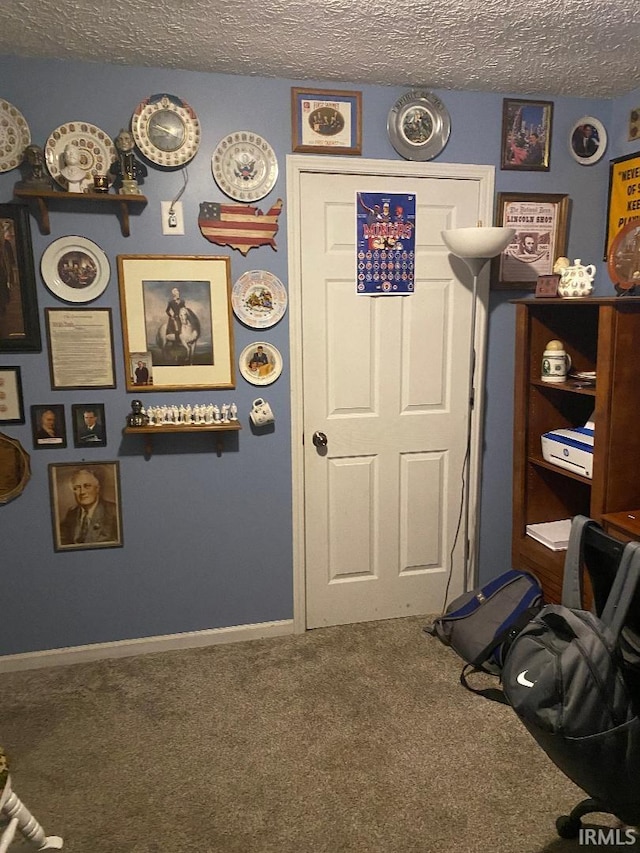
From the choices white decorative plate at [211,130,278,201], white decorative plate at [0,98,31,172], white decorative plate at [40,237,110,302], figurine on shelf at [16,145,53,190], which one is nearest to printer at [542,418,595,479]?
white decorative plate at [211,130,278,201]

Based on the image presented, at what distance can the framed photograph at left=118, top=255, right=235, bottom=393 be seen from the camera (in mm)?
2432

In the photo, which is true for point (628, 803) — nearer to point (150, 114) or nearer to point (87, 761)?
point (87, 761)

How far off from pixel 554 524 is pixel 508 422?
20.4 inches

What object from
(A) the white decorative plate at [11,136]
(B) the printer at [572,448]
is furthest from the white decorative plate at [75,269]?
(B) the printer at [572,448]

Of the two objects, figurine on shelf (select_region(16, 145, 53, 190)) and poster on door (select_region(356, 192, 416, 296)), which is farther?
poster on door (select_region(356, 192, 416, 296))

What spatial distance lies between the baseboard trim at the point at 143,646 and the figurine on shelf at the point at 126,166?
185cm

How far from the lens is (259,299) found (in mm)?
2537

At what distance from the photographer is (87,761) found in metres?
2.04

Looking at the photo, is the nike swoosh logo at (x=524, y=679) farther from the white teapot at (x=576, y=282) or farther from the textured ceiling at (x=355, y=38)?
the textured ceiling at (x=355, y=38)

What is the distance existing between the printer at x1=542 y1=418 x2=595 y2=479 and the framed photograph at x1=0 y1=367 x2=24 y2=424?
2154 millimetres

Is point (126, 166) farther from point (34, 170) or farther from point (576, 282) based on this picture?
point (576, 282)

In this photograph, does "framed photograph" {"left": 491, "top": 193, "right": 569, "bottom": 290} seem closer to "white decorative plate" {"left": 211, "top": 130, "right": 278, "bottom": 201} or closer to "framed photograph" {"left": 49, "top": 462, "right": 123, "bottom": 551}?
"white decorative plate" {"left": 211, "top": 130, "right": 278, "bottom": 201}

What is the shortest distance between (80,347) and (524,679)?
6.42ft

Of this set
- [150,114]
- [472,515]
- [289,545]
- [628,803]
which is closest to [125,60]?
[150,114]
